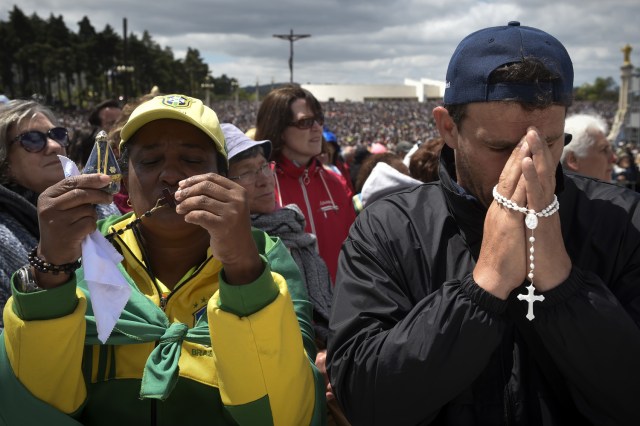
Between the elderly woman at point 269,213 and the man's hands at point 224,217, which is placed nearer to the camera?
the man's hands at point 224,217

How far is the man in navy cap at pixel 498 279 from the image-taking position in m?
1.53

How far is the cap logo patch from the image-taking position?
2.07 metres

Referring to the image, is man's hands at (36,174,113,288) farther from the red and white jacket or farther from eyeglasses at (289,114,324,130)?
eyeglasses at (289,114,324,130)

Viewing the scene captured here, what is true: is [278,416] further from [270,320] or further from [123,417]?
[123,417]

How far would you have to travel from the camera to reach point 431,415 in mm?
1687

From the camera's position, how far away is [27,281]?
1775mm

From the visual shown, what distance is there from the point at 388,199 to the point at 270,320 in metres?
0.60

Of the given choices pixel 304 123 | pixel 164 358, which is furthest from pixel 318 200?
pixel 164 358

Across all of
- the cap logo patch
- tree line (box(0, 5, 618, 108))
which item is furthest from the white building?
the cap logo patch

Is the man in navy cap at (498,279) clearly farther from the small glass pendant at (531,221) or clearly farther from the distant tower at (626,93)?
the distant tower at (626,93)

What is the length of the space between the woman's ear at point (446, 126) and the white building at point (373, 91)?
143 m

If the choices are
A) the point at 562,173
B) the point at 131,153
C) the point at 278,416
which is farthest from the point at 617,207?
the point at 131,153

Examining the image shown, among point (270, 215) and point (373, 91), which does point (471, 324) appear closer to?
point (270, 215)

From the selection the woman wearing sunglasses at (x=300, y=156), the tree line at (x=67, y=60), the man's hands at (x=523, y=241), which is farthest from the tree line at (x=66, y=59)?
the man's hands at (x=523, y=241)
